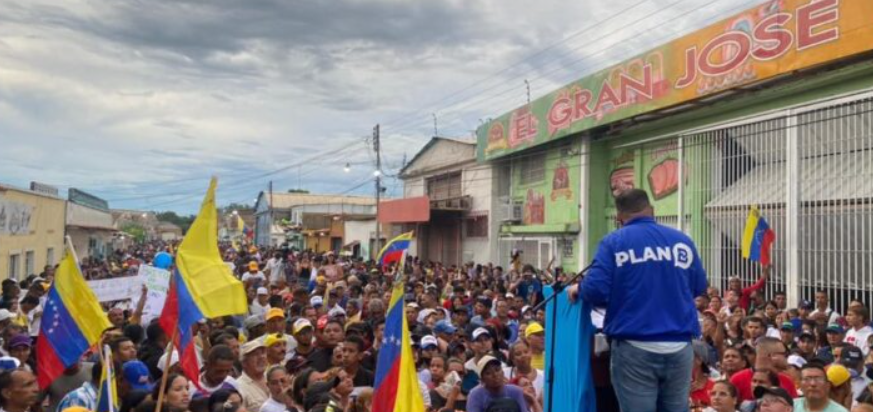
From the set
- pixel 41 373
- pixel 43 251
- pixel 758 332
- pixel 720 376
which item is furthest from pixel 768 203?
pixel 43 251

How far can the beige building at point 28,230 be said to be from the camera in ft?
64.9

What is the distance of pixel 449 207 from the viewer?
28.1 meters

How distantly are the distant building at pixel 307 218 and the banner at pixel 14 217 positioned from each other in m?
18.9

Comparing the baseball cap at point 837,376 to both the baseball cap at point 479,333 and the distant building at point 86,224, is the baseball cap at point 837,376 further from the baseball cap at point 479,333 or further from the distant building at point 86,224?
the distant building at point 86,224

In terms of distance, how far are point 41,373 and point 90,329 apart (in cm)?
56

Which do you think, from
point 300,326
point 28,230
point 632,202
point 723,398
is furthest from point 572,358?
A: point 28,230

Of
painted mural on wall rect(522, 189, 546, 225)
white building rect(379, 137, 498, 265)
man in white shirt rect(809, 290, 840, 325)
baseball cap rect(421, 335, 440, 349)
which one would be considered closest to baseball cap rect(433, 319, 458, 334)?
baseball cap rect(421, 335, 440, 349)

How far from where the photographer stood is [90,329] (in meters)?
5.90

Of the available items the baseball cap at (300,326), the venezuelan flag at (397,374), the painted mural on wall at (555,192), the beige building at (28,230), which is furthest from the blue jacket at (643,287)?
the beige building at (28,230)

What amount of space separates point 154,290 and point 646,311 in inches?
326

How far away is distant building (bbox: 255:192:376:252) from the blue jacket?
36.0 meters

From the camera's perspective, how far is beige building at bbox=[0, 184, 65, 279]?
1978cm

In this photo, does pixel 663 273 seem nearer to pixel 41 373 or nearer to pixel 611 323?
pixel 611 323

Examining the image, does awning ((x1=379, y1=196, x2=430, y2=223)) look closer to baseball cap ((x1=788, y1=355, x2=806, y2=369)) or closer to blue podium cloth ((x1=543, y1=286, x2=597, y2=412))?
baseball cap ((x1=788, y1=355, x2=806, y2=369))
